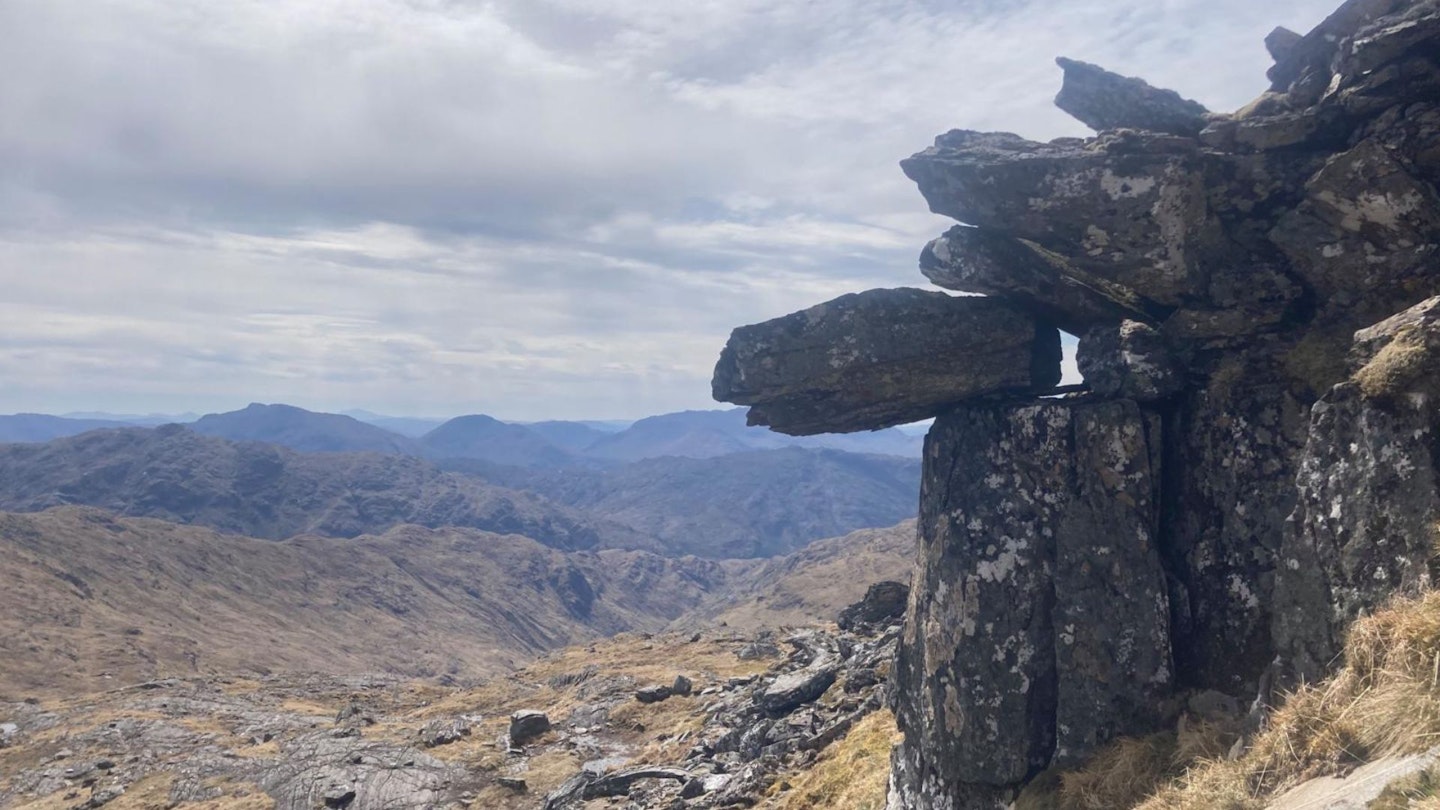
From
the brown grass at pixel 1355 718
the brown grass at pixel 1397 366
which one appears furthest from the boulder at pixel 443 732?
the brown grass at pixel 1397 366

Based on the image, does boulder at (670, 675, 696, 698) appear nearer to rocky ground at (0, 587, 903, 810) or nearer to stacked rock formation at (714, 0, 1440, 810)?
rocky ground at (0, 587, 903, 810)

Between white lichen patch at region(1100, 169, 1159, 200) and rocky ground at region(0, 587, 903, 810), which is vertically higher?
white lichen patch at region(1100, 169, 1159, 200)

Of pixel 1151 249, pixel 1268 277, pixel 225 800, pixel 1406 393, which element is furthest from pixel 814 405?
pixel 225 800

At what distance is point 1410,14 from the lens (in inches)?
549

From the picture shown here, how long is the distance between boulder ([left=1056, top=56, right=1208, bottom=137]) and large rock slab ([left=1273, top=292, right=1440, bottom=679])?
283 inches

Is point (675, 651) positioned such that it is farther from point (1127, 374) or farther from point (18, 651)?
point (18, 651)

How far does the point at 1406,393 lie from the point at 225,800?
44.2 metres

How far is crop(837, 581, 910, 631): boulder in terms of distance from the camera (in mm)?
45156

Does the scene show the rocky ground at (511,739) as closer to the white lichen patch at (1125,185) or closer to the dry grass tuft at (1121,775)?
the dry grass tuft at (1121,775)

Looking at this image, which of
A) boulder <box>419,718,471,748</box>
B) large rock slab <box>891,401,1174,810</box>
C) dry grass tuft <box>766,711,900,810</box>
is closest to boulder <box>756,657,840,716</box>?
dry grass tuft <box>766,711,900,810</box>

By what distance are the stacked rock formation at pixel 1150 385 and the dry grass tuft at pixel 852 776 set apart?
2.05 m

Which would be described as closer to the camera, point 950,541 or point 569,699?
point 950,541

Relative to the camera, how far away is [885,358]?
19.9 metres

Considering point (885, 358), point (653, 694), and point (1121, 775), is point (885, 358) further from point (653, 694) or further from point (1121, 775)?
point (653, 694)
